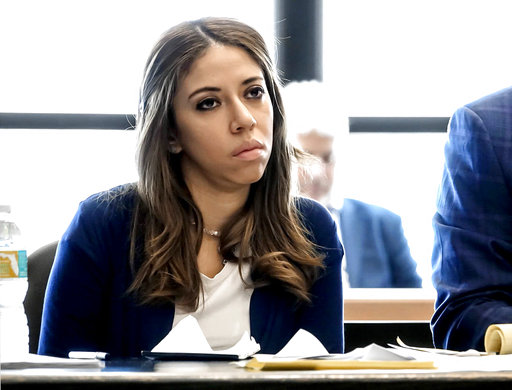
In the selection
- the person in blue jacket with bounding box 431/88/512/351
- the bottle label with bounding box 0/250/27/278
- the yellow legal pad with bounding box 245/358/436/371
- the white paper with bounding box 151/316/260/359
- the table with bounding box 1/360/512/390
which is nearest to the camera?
the table with bounding box 1/360/512/390

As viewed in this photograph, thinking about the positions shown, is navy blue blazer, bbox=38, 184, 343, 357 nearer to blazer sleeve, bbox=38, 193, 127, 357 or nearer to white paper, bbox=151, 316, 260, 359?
blazer sleeve, bbox=38, 193, 127, 357

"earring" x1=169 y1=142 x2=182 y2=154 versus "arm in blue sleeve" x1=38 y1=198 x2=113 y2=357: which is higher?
"earring" x1=169 y1=142 x2=182 y2=154

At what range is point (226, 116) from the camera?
5.07ft

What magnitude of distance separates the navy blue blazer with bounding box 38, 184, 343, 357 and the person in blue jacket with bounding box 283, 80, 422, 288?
98 centimetres

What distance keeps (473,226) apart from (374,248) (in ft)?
4.97

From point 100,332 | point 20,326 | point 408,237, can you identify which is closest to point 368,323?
point 100,332

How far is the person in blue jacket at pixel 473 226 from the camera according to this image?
→ 133 cm

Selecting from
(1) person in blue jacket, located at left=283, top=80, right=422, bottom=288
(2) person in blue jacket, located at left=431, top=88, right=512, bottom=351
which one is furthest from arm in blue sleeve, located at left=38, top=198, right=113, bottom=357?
(1) person in blue jacket, located at left=283, top=80, right=422, bottom=288

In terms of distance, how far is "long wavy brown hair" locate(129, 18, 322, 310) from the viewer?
1.55m

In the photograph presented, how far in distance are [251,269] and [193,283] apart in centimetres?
12

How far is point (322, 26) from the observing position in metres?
2.99

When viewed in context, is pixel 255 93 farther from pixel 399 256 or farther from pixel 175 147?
pixel 399 256

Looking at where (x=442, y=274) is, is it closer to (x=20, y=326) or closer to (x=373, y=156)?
(x=20, y=326)

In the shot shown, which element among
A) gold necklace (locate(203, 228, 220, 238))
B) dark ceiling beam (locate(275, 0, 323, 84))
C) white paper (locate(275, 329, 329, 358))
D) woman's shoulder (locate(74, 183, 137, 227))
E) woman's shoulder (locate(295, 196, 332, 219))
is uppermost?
dark ceiling beam (locate(275, 0, 323, 84))
